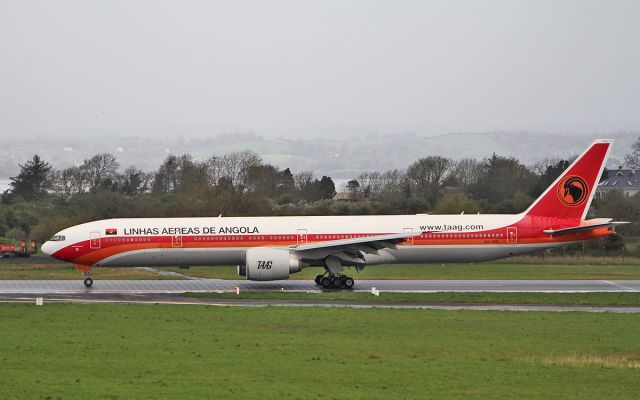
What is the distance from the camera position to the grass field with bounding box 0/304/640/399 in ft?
61.9

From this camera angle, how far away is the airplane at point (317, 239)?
142 ft

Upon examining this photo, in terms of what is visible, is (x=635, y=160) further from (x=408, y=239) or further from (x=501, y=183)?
(x=408, y=239)

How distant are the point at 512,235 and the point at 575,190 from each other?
14.3 feet

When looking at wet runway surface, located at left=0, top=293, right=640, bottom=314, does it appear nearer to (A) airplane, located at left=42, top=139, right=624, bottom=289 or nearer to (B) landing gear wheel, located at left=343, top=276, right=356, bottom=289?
(A) airplane, located at left=42, top=139, right=624, bottom=289

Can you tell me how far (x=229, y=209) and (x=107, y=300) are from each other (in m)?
33.4

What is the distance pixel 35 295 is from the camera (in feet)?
131

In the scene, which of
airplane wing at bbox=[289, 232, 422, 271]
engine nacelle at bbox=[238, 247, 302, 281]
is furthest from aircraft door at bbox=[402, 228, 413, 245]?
engine nacelle at bbox=[238, 247, 302, 281]

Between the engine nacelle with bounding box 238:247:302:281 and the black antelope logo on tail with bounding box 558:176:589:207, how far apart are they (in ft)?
47.5

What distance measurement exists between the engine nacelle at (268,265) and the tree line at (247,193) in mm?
27668

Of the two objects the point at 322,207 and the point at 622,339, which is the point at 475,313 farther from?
the point at 322,207

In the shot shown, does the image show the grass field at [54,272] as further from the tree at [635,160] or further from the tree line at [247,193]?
the tree at [635,160]

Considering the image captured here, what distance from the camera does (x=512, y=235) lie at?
145ft

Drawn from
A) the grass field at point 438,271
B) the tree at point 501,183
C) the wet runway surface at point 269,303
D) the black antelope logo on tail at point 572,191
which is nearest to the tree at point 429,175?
the tree at point 501,183

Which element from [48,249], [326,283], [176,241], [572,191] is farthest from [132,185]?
[572,191]
